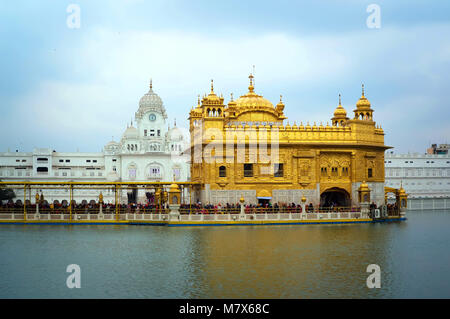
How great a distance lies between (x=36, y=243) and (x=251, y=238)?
1045cm

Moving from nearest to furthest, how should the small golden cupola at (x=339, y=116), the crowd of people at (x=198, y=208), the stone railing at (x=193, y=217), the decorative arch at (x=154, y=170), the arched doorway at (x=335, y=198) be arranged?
the stone railing at (x=193, y=217), the crowd of people at (x=198, y=208), the arched doorway at (x=335, y=198), the small golden cupola at (x=339, y=116), the decorative arch at (x=154, y=170)

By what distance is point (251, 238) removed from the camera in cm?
2611

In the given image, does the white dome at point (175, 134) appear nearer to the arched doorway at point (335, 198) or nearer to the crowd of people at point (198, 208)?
the arched doorway at point (335, 198)

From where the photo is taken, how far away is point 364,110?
40062 millimetres

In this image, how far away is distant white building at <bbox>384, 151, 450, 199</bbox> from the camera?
260 feet

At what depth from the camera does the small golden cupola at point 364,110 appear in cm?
4009

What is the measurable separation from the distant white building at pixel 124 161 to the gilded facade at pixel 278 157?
40.9 metres

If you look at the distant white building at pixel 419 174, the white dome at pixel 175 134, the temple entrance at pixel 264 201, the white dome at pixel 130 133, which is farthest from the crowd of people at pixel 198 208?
the white dome at pixel 175 134

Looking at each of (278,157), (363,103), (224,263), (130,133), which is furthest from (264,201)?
(130,133)

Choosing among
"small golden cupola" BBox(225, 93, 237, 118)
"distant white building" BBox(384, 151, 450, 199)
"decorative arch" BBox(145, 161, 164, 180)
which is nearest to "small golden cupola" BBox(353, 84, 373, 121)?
"small golden cupola" BBox(225, 93, 237, 118)

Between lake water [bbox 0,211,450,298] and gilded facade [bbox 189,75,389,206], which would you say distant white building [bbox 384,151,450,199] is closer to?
gilded facade [bbox 189,75,389,206]

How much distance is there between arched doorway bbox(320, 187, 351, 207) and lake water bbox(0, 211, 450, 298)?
30.4 ft

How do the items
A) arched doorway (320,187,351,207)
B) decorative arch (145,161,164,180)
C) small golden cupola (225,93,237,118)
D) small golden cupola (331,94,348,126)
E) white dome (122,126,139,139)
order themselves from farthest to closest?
white dome (122,126,139,139), decorative arch (145,161,164,180), small golden cupola (331,94,348,126), small golden cupola (225,93,237,118), arched doorway (320,187,351,207)

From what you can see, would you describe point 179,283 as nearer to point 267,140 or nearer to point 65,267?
point 65,267
